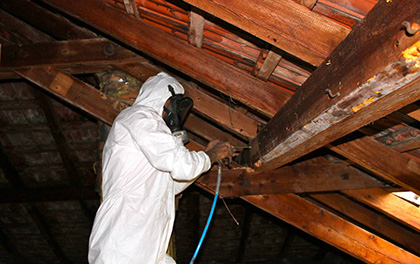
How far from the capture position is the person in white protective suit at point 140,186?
67.4 inches

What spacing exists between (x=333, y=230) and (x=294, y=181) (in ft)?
1.77

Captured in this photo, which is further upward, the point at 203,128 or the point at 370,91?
the point at 203,128

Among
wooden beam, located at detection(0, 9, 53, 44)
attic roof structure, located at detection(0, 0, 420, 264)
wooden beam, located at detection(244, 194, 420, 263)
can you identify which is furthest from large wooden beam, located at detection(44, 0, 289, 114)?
wooden beam, located at detection(0, 9, 53, 44)

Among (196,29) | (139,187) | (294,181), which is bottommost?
(139,187)

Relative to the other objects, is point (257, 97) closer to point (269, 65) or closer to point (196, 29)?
point (269, 65)

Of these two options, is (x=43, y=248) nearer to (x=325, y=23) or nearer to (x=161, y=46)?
(x=161, y=46)

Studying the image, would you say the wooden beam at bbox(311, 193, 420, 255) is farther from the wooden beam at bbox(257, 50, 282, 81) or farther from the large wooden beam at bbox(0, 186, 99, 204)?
the large wooden beam at bbox(0, 186, 99, 204)

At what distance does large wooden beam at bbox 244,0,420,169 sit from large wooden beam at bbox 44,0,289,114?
15.1 inches

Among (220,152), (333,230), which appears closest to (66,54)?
(220,152)

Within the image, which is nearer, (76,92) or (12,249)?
(76,92)

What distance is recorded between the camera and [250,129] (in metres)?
2.47

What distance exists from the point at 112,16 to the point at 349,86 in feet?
5.67

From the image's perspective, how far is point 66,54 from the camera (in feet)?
8.40

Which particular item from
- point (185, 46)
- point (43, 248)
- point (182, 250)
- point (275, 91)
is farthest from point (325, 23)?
point (43, 248)
